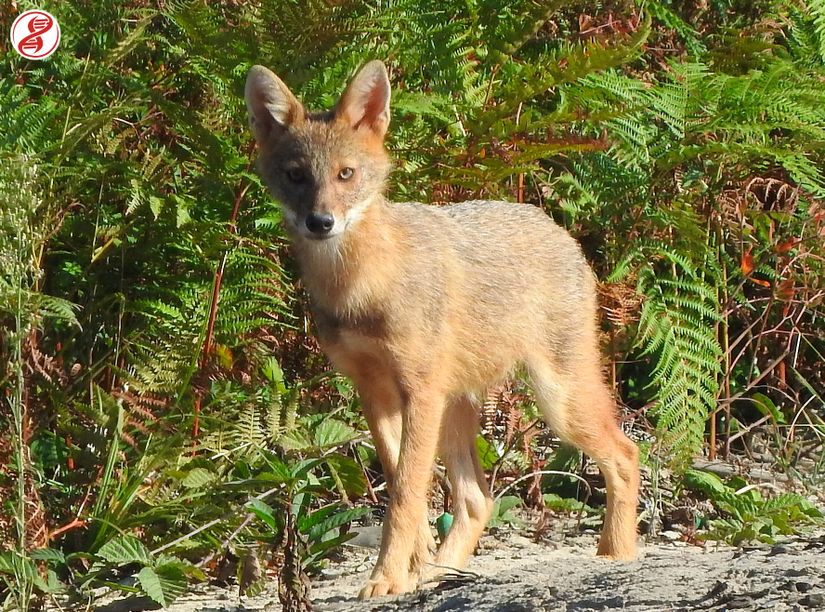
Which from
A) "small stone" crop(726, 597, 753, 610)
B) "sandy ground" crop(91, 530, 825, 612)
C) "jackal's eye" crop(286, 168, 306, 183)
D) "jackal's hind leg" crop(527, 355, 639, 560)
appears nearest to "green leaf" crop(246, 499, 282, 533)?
"sandy ground" crop(91, 530, 825, 612)

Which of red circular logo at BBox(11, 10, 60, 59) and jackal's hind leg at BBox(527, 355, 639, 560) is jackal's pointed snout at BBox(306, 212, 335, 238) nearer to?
jackal's hind leg at BBox(527, 355, 639, 560)

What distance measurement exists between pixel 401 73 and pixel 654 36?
2252 mm

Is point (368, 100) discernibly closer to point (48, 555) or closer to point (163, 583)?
point (163, 583)

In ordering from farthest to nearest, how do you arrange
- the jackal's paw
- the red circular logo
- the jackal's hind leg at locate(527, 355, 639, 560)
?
the red circular logo < the jackal's hind leg at locate(527, 355, 639, 560) < the jackal's paw

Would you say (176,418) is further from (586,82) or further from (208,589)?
(586,82)

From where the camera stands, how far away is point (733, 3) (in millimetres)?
8852

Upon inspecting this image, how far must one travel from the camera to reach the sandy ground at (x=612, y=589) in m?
3.81

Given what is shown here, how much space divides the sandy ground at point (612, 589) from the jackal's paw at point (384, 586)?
0.28ft

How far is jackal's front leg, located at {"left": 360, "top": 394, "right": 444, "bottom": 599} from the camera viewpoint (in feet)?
16.6

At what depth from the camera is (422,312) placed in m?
5.50

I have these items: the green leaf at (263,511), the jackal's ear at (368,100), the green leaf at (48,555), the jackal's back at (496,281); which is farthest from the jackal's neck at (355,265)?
the green leaf at (48,555)

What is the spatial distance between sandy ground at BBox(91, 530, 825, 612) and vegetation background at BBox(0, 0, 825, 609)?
0.85 feet

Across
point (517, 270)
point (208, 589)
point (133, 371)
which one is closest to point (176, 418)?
point (133, 371)

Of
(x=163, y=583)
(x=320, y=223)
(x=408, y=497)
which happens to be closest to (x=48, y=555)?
(x=163, y=583)
